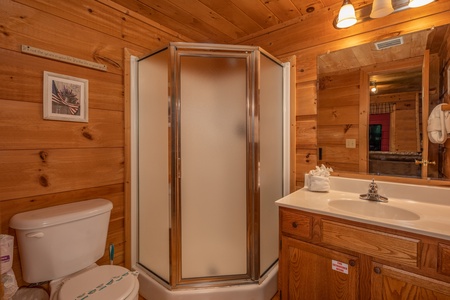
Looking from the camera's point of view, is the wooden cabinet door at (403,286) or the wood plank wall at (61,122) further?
the wood plank wall at (61,122)

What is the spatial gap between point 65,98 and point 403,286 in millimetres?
2094

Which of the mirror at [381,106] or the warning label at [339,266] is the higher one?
the mirror at [381,106]

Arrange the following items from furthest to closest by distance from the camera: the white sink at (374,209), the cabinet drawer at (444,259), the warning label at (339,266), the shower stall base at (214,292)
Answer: the shower stall base at (214,292) < the white sink at (374,209) < the warning label at (339,266) < the cabinet drawer at (444,259)

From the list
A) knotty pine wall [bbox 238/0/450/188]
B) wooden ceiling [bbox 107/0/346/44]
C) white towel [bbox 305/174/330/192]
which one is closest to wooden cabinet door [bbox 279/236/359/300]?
white towel [bbox 305/174/330/192]

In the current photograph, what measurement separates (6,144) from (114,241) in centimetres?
93

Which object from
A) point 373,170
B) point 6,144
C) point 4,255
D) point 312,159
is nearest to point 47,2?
point 6,144

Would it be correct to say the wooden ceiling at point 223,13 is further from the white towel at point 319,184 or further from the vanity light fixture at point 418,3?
the white towel at point 319,184

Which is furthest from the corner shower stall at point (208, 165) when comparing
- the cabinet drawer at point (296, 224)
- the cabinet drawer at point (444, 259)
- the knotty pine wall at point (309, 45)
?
the cabinet drawer at point (444, 259)

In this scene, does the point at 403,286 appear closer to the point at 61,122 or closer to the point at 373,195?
the point at 373,195

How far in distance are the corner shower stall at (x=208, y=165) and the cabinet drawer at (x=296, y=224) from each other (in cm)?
26

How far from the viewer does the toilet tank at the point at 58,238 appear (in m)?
1.21

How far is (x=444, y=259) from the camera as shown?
3.15 feet

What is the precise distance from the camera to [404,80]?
4.80 feet

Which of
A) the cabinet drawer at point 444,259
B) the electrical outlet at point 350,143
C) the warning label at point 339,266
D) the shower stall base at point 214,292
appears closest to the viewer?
the cabinet drawer at point 444,259
